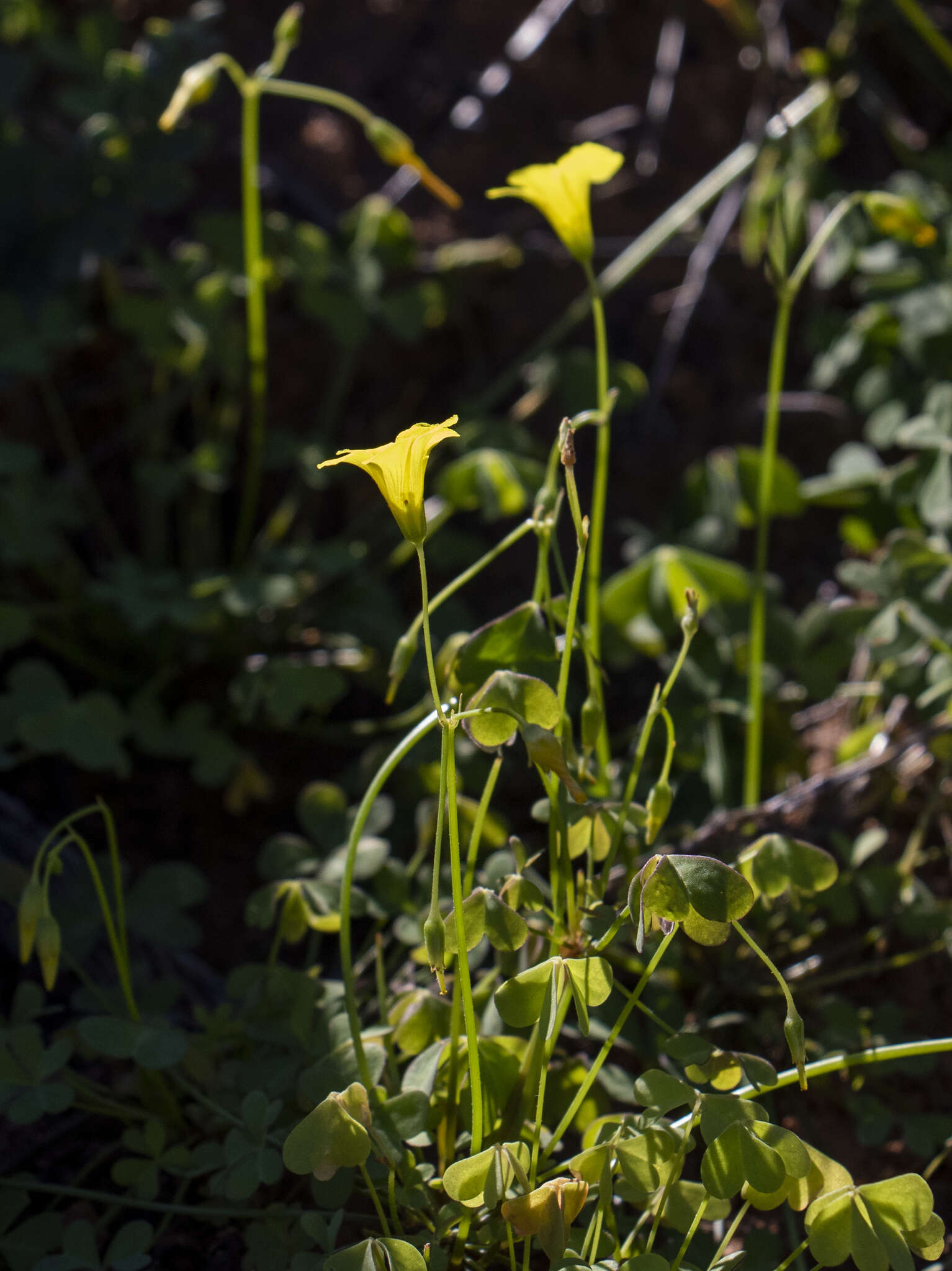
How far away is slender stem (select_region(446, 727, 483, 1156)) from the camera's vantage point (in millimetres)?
736

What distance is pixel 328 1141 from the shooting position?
30.1 inches

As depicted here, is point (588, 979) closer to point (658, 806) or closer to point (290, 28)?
point (658, 806)

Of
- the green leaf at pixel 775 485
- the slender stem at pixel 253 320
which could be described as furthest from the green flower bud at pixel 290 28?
the green leaf at pixel 775 485

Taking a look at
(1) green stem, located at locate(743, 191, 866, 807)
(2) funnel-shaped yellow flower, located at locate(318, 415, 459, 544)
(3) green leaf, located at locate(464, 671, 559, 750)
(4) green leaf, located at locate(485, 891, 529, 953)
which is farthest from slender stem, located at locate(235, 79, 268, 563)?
(4) green leaf, located at locate(485, 891, 529, 953)

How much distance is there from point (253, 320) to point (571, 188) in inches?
26.7

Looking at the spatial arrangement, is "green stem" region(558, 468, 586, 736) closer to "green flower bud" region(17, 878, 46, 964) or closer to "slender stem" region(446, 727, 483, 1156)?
"slender stem" region(446, 727, 483, 1156)

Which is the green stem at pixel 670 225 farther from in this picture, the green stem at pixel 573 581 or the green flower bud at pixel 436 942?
the green flower bud at pixel 436 942

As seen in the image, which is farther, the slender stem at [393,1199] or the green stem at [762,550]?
the green stem at [762,550]

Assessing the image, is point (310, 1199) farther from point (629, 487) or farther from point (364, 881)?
point (629, 487)

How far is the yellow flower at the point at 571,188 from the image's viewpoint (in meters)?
0.96

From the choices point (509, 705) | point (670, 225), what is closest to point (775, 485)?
point (670, 225)

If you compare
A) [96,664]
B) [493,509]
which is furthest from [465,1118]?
[96,664]

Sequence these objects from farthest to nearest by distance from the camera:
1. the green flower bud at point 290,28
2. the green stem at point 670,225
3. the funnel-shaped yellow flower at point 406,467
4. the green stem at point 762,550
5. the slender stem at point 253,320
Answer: the green stem at point 670,225 < the slender stem at point 253,320 < the green flower bud at point 290,28 < the green stem at point 762,550 < the funnel-shaped yellow flower at point 406,467

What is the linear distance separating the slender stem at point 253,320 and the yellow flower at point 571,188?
497mm
